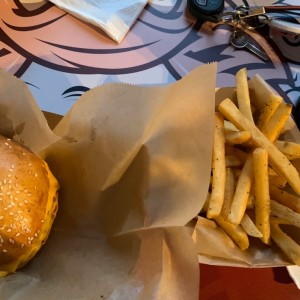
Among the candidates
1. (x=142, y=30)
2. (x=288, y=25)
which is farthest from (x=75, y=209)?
(x=288, y=25)

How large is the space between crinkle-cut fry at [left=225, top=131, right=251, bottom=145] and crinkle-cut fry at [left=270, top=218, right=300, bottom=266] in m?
0.20

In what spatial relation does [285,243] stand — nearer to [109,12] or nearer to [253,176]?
[253,176]

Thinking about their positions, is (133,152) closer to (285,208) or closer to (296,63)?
(285,208)

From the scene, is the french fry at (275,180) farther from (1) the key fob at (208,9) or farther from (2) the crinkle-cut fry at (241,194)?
(1) the key fob at (208,9)

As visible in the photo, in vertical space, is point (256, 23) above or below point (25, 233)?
above

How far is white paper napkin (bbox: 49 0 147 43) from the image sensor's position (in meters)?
1.48

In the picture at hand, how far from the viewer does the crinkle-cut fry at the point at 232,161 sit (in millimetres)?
1132

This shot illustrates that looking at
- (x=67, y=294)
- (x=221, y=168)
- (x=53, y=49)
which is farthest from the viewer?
(x=53, y=49)

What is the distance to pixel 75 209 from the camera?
113cm

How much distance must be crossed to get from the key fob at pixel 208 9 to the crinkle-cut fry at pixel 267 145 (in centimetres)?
53

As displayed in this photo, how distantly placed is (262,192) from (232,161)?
0.38 ft

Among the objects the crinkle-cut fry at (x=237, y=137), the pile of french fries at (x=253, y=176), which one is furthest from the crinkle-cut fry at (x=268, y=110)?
the crinkle-cut fry at (x=237, y=137)

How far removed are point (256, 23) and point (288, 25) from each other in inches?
→ 4.8

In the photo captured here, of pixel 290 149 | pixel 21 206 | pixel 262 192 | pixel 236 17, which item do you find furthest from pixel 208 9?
pixel 21 206
